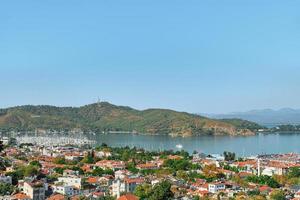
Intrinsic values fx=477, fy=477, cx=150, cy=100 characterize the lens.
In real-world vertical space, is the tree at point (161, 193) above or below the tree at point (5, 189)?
above

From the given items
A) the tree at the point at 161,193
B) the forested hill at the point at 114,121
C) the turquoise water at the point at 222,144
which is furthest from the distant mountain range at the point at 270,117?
the tree at the point at 161,193

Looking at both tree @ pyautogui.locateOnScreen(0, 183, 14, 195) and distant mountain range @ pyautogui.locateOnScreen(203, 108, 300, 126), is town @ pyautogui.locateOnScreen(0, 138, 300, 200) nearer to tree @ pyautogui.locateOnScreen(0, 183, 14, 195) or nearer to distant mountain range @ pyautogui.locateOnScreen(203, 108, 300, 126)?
tree @ pyautogui.locateOnScreen(0, 183, 14, 195)

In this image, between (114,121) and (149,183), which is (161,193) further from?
(114,121)

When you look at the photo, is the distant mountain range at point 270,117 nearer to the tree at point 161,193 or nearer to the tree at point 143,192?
the tree at point 143,192

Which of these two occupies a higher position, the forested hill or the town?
the forested hill

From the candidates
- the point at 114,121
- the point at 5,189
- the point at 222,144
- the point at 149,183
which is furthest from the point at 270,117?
the point at 5,189

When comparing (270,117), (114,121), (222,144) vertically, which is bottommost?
(222,144)

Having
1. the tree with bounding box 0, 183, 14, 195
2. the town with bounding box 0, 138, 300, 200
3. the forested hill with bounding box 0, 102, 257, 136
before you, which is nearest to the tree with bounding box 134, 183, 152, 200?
the town with bounding box 0, 138, 300, 200

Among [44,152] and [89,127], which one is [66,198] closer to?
[44,152]

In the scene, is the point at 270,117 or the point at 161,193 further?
the point at 270,117
